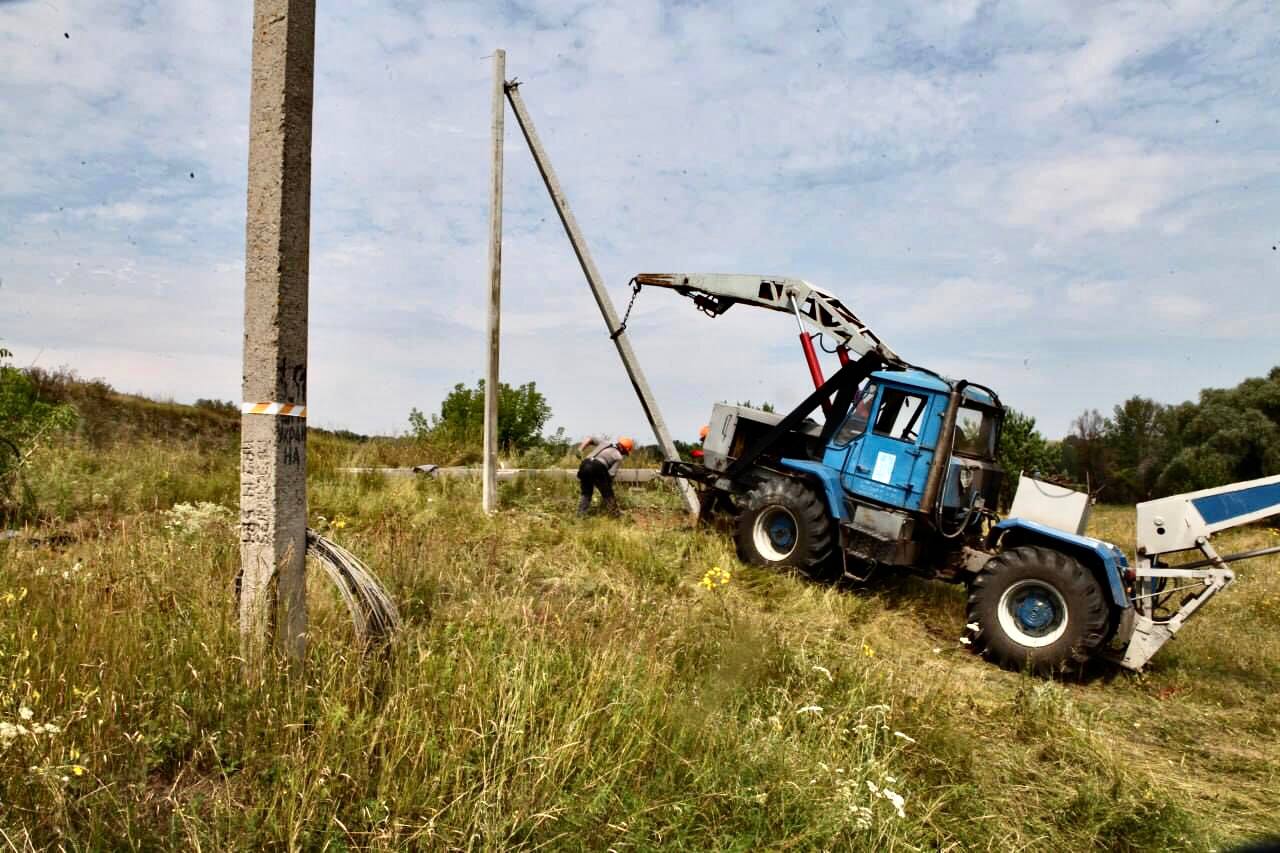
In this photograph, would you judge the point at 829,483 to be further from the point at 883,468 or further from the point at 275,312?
the point at 275,312

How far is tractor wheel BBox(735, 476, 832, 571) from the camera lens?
8242 mm

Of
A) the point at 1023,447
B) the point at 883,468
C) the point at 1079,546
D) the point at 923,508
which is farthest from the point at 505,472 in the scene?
the point at 1023,447

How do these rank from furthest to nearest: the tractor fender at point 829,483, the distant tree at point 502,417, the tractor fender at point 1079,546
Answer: the distant tree at point 502,417 < the tractor fender at point 829,483 < the tractor fender at point 1079,546

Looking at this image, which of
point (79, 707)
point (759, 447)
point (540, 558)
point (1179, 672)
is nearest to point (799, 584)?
point (759, 447)

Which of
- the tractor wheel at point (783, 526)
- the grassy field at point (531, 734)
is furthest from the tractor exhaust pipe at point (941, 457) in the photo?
the grassy field at point (531, 734)

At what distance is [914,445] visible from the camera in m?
7.92

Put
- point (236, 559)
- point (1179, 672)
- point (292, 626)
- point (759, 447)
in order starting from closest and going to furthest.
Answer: point (292, 626) → point (236, 559) → point (1179, 672) → point (759, 447)

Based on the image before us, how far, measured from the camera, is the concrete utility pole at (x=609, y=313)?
34.9 feet

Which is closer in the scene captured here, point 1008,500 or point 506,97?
point 506,97

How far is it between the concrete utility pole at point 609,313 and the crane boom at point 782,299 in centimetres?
70

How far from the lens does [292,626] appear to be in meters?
3.63

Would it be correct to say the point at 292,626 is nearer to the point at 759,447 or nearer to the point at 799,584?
the point at 799,584

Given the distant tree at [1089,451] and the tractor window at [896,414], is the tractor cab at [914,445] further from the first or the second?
the distant tree at [1089,451]

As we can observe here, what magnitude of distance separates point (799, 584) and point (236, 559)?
5166 mm
